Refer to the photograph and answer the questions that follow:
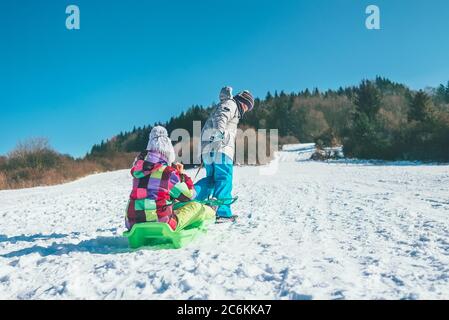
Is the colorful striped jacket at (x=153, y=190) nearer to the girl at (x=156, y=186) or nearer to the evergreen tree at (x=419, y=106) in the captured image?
the girl at (x=156, y=186)

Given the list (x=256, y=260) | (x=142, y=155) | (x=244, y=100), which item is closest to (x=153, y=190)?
(x=142, y=155)

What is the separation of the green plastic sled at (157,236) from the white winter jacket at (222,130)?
1636 mm

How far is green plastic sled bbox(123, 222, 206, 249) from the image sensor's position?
353 cm

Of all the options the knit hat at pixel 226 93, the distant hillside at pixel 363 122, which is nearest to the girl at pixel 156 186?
the knit hat at pixel 226 93

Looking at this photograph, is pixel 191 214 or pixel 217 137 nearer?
pixel 191 214

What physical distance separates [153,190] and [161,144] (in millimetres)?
455

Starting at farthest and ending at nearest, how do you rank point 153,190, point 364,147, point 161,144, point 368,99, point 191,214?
point 368,99 < point 364,147 < point 191,214 < point 161,144 < point 153,190

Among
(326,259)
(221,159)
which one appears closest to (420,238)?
(326,259)

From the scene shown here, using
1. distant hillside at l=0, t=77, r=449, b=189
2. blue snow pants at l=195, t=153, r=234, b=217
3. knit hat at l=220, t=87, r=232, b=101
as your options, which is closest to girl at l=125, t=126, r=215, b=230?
blue snow pants at l=195, t=153, r=234, b=217

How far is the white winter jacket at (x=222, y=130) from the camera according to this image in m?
5.32

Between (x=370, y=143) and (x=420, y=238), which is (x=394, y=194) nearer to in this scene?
(x=420, y=238)

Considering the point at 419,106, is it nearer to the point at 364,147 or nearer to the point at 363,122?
the point at 363,122

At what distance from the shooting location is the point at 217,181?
5254mm

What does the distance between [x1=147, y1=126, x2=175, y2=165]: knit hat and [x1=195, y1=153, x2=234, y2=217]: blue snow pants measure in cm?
147
